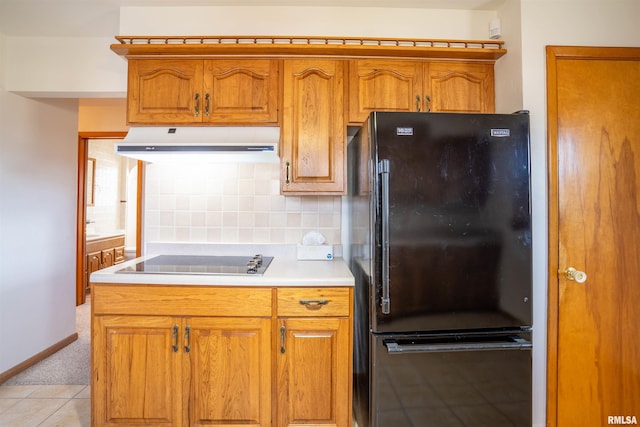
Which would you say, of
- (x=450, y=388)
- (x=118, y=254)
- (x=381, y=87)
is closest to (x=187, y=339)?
(x=450, y=388)

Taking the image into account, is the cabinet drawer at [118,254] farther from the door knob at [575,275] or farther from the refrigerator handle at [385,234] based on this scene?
the door knob at [575,275]

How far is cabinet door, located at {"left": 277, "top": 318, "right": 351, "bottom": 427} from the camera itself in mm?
1582

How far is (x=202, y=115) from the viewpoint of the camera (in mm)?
1908

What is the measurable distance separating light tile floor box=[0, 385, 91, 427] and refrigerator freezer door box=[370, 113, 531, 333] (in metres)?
1.93

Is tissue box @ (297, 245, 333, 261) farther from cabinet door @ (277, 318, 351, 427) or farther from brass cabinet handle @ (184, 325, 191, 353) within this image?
brass cabinet handle @ (184, 325, 191, 353)

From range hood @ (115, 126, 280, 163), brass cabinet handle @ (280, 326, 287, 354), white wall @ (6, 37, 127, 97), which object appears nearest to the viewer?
brass cabinet handle @ (280, 326, 287, 354)

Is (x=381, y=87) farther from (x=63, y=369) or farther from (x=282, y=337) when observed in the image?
(x=63, y=369)

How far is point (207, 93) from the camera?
1905 millimetres

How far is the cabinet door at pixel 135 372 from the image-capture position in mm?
1593

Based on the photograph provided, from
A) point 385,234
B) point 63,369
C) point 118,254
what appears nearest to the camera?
point 385,234

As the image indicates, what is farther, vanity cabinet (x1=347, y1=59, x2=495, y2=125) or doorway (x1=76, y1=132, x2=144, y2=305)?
doorway (x1=76, y1=132, x2=144, y2=305)

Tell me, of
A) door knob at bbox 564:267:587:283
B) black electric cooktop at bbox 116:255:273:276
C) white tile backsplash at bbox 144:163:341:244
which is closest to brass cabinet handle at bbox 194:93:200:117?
white tile backsplash at bbox 144:163:341:244

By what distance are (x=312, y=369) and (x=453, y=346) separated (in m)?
0.69
